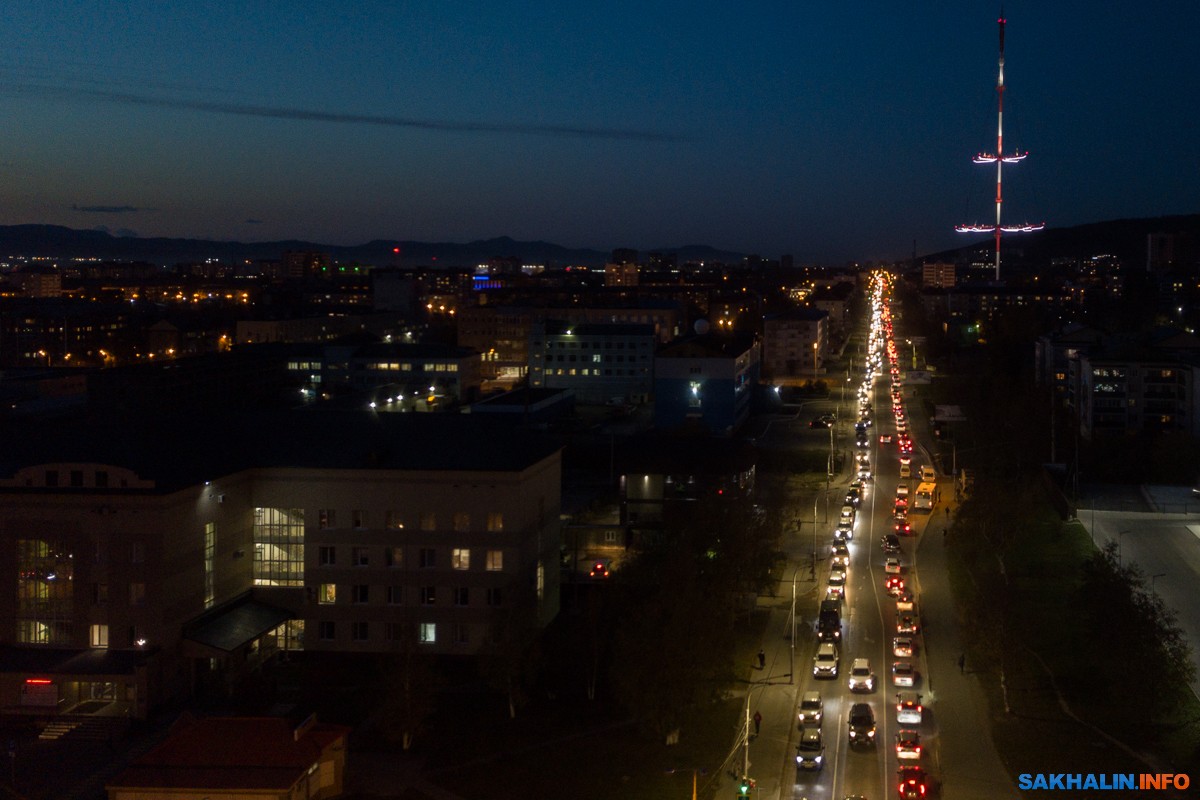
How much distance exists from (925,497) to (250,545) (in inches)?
Answer: 509

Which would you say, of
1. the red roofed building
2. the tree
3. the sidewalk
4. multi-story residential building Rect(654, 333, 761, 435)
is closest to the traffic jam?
the sidewalk

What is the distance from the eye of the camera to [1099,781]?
9.82 m

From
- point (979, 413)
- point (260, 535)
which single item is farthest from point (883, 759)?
point (979, 413)

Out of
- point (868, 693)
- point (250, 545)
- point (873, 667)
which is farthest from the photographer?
point (250, 545)

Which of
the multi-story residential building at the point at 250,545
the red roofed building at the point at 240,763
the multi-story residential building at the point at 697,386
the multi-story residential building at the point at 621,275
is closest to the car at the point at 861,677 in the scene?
the multi-story residential building at the point at 250,545

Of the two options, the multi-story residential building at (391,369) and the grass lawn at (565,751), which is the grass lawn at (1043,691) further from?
the multi-story residential building at (391,369)

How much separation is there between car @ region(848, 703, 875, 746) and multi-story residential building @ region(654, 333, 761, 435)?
20918 millimetres

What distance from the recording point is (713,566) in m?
14.2

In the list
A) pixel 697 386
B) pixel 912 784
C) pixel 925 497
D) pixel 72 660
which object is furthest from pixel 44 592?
pixel 697 386

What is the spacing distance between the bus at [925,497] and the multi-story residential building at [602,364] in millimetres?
15942

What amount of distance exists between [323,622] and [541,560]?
8.84ft

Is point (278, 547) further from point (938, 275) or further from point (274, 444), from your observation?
point (938, 275)

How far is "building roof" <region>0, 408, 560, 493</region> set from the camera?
13016mm

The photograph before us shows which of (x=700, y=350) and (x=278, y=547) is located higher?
(x=700, y=350)
